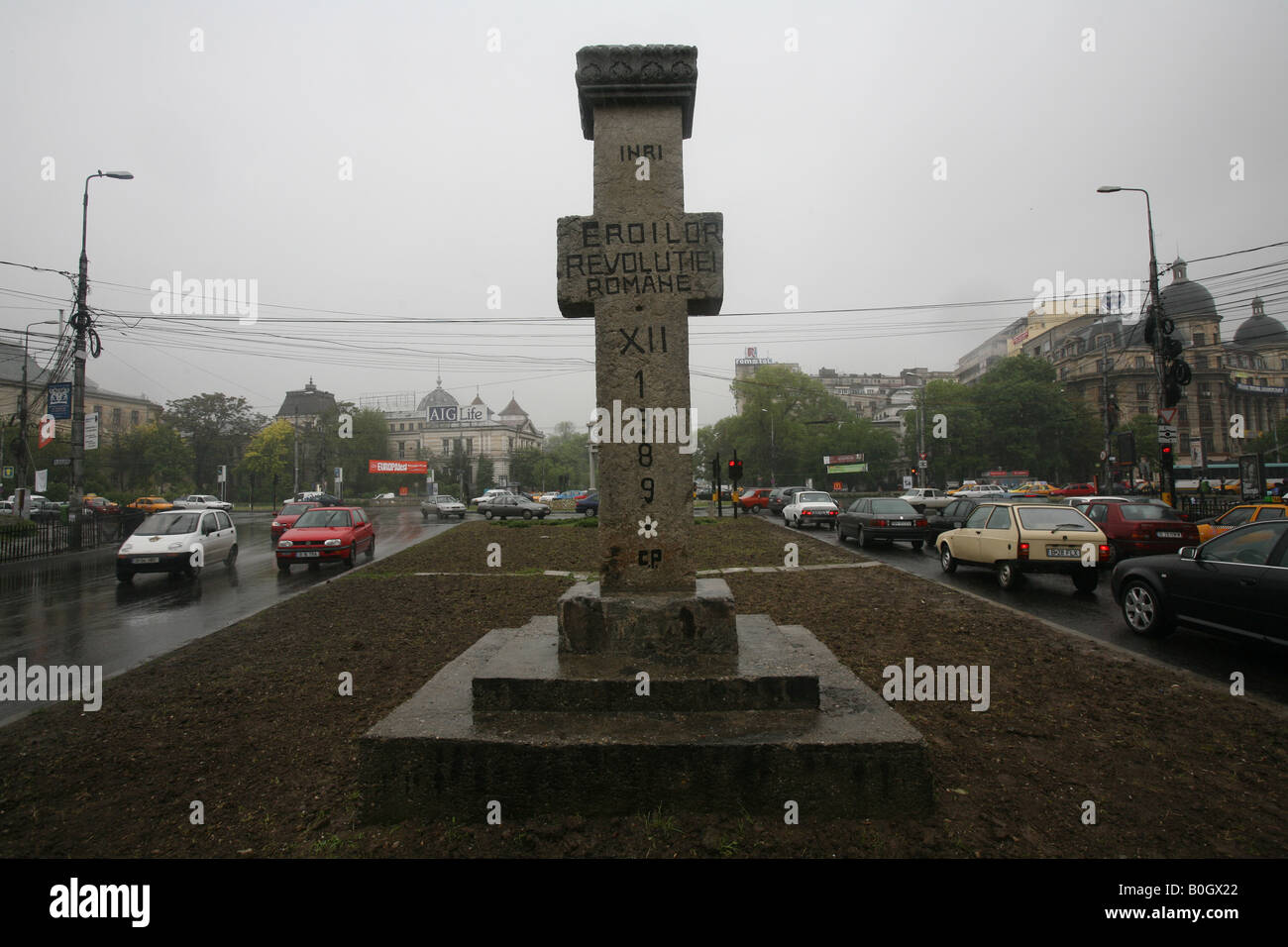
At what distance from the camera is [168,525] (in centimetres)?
1434

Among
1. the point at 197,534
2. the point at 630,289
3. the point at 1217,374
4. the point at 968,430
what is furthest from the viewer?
the point at 1217,374

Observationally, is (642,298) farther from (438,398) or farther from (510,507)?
(438,398)

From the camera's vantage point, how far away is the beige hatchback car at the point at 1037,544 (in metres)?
10.7

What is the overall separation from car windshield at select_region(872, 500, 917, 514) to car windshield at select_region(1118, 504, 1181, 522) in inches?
236

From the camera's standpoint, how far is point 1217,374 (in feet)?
216

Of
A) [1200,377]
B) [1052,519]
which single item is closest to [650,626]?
[1052,519]

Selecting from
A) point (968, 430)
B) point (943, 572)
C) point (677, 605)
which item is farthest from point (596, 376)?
point (968, 430)

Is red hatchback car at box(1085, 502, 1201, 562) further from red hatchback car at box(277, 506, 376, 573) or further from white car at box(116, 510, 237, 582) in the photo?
white car at box(116, 510, 237, 582)

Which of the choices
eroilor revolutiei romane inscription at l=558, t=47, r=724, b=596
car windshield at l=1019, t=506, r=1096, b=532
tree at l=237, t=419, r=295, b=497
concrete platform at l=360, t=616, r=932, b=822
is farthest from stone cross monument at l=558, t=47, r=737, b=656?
tree at l=237, t=419, r=295, b=497

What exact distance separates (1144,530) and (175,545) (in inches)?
793

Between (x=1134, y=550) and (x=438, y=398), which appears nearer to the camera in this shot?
(x=1134, y=550)

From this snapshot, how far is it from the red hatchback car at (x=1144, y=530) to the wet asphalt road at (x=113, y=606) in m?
16.0

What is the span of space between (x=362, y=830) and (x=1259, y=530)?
8.06m
